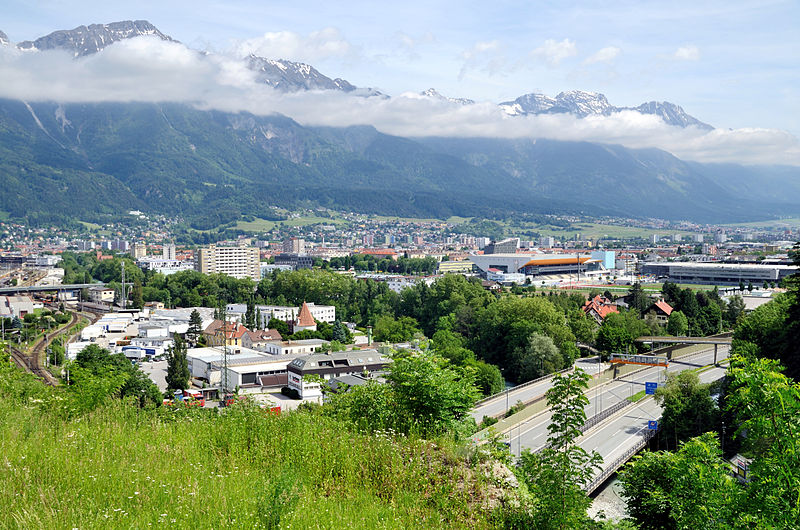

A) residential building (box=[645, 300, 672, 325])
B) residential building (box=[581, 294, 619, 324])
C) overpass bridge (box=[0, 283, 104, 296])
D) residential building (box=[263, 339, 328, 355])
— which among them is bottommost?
overpass bridge (box=[0, 283, 104, 296])

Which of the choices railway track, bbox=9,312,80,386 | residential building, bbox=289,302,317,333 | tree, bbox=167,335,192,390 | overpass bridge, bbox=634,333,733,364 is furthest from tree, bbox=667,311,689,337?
railway track, bbox=9,312,80,386

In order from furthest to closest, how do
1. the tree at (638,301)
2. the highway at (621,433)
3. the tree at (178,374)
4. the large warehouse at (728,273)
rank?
the large warehouse at (728,273) < the tree at (638,301) < the tree at (178,374) < the highway at (621,433)

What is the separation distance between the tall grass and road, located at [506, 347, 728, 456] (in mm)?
12024

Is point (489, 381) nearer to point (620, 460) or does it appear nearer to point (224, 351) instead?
point (620, 460)

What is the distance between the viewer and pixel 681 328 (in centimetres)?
4022

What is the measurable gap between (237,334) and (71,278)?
46.3m

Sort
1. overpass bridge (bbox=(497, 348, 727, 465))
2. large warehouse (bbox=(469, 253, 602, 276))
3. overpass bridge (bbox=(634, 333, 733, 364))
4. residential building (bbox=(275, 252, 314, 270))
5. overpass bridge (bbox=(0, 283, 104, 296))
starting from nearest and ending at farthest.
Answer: overpass bridge (bbox=(497, 348, 727, 465)) → overpass bridge (bbox=(634, 333, 733, 364)) → overpass bridge (bbox=(0, 283, 104, 296)) → large warehouse (bbox=(469, 253, 602, 276)) → residential building (bbox=(275, 252, 314, 270))

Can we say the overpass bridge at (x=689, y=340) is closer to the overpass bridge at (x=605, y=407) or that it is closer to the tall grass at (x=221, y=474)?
the overpass bridge at (x=605, y=407)

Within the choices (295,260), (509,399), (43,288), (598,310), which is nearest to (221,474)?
(509,399)

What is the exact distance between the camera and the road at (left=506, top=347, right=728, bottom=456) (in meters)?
20.2

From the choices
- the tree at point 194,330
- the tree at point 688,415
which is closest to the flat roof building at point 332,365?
the tree at point 688,415

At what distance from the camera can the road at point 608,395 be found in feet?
66.4

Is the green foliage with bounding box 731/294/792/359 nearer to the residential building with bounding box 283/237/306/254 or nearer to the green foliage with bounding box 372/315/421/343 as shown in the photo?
the green foliage with bounding box 372/315/421/343

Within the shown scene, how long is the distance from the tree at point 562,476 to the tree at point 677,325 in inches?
1499
